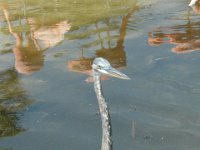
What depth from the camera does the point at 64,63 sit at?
327 inches

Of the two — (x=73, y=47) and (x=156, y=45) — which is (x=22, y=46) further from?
(x=156, y=45)

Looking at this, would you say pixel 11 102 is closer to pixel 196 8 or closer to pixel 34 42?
pixel 34 42

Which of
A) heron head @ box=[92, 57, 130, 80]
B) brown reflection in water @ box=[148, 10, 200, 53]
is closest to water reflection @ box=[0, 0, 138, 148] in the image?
brown reflection in water @ box=[148, 10, 200, 53]

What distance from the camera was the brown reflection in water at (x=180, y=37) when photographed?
836 cm

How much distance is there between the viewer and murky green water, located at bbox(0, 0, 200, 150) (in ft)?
18.7

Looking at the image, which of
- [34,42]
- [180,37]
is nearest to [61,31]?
[34,42]

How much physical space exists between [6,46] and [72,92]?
3.26 m

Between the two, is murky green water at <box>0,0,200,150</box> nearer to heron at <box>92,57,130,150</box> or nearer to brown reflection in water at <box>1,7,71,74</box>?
brown reflection in water at <box>1,7,71,74</box>

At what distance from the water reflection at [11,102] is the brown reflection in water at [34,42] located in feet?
1.23

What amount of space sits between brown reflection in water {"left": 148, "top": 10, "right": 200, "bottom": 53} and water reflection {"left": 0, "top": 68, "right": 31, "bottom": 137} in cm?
287

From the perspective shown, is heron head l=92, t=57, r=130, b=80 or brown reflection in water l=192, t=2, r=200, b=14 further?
brown reflection in water l=192, t=2, r=200, b=14

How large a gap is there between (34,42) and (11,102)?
321 centimetres

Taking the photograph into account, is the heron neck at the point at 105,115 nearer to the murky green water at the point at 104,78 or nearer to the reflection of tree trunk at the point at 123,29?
the murky green water at the point at 104,78

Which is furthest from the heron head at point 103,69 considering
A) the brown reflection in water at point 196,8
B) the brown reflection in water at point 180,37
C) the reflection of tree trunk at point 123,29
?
the brown reflection in water at point 196,8
